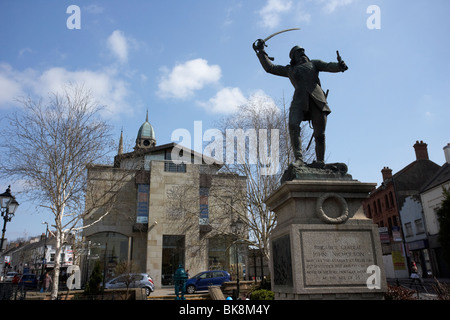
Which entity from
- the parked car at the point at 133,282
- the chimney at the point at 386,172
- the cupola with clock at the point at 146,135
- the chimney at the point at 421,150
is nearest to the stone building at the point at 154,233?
the parked car at the point at 133,282

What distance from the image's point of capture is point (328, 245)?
520 cm

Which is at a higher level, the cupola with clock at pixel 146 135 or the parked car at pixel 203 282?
the cupola with clock at pixel 146 135

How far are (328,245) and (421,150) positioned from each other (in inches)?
1677

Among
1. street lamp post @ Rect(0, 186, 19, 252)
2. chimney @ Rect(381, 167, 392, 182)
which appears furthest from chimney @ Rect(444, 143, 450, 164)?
street lamp post @ Rect(0, 186, 19, 252)

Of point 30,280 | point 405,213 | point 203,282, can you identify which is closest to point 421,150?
point 405,213

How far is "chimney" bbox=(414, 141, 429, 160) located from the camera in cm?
4088

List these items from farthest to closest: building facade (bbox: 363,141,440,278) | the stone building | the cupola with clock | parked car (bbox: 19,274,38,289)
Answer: the cupola with clock, building facade (bbox: 363,141,440,278), parked car (bbox: 19,274,38,289), the stone building

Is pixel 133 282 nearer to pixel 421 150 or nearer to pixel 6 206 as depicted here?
pixel 6 206

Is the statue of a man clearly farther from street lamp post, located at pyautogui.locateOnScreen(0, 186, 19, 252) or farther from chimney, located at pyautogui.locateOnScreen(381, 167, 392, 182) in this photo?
chimney, located at pyautogui.locateOnScreen(381, 167, 392, 182)

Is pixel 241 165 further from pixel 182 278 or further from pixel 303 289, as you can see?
pixel 303 289

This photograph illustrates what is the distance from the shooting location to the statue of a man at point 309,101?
6316 millimetres

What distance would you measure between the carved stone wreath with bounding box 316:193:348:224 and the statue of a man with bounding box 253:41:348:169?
2.55ft

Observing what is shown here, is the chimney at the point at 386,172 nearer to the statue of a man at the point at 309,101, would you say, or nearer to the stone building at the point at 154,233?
the stone building at the point at 154,233

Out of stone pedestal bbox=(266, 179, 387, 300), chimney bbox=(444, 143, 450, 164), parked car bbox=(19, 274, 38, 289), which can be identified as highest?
chimney bbox=(444, 143, 450, 164)
